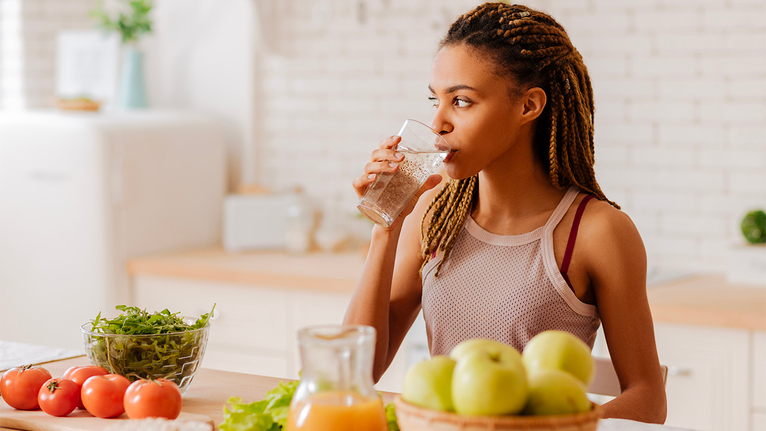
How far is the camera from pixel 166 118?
142 inches

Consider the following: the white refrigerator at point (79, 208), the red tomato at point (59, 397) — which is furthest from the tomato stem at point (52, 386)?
the white refrigerator at point (79, 208)

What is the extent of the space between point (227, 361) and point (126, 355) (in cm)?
193

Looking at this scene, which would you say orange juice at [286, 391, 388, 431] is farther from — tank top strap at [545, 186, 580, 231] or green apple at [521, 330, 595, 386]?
tank top strap at [545, 186, 580, 231]

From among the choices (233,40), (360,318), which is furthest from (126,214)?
(360,318)

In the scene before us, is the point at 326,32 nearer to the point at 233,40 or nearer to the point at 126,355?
the point at 233,40

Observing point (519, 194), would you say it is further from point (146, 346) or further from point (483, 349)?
point (483, 349)

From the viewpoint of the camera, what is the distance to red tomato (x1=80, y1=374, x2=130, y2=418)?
1254mm

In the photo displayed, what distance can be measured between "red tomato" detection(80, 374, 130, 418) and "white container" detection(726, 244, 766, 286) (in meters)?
2.18

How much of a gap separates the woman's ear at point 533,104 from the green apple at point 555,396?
0.88 metres

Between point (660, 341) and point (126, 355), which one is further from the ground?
point (126, 355)

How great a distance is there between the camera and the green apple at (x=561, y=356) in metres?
0.89

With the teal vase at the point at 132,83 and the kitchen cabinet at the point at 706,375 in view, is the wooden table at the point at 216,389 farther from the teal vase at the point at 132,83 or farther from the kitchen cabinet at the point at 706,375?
the teal vase at the point at 132,83

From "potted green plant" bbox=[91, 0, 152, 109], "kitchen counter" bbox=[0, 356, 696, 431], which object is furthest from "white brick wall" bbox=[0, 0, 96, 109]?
"kitchen counter" bbox=[0, 356, 696, 431]

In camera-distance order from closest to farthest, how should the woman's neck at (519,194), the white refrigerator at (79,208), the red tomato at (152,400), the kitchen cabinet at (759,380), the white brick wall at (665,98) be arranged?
the red tomato at (152,400)
the woman's neck at (519,194)
the kitchen cabinet at (759,380)
the white brick wall at (665,98)
the white refrigerator at (79,208)
